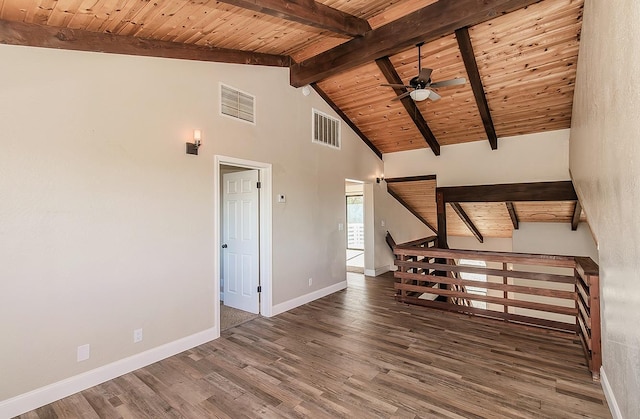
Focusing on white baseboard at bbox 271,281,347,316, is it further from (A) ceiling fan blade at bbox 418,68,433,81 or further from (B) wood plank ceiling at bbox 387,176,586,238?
(A) ceiling fan blade at bbox 418,68,433,81

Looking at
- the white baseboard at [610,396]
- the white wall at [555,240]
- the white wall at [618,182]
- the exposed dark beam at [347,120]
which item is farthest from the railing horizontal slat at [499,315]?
the white wall at [555,240]

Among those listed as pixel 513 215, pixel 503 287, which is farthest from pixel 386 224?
pixel 503 287

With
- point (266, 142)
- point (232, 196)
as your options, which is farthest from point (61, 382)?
point (266, 142)

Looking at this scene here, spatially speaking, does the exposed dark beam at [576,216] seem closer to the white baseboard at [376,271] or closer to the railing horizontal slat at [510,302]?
the railing horizontal slat at [510,302]

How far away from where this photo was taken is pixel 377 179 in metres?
6.96

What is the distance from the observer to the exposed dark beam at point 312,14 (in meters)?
2.72

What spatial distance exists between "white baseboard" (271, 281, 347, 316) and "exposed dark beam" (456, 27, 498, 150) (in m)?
3.93

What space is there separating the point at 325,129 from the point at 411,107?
5.21 feet

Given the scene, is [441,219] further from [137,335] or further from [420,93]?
[137,335]

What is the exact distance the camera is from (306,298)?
495cm

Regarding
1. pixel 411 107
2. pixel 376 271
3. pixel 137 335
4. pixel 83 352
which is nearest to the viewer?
pixel 83 352

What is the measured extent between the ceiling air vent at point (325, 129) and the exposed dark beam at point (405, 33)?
0.78 m

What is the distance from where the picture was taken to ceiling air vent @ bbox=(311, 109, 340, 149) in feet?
17.3

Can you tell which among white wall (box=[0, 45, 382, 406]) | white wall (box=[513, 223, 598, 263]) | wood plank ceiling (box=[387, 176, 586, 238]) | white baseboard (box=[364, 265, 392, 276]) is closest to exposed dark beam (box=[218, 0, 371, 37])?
white wall (box=[0, 45, 382, 406])
